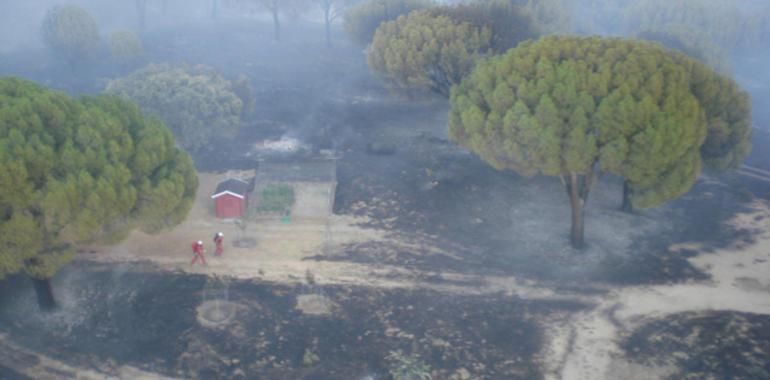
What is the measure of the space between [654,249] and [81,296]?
27437mm

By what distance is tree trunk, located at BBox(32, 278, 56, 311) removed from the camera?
2411cm

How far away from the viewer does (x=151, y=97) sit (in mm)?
37812

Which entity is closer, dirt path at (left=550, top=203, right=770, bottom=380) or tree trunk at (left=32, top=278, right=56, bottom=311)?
dirt path at (left=550, top=203, right=770, bottom=380)

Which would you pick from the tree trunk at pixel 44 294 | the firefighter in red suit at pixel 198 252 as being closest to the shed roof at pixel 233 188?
the firefighter in red suit at pixel 198 252

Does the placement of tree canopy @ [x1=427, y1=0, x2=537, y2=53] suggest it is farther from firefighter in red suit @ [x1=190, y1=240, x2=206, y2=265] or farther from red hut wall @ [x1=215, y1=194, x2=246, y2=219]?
firefighter in red suit @ [x1=190, y1=240, x2=206, y2=265]

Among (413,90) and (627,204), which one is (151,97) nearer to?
(413,90)

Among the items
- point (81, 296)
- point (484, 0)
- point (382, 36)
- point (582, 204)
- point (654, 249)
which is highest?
point (484, 0)

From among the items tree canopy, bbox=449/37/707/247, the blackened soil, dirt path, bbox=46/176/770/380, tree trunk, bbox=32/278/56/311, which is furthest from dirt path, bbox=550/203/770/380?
tree trunk, bbox=32/278/56/311

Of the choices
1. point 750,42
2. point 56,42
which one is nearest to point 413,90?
point 56,42

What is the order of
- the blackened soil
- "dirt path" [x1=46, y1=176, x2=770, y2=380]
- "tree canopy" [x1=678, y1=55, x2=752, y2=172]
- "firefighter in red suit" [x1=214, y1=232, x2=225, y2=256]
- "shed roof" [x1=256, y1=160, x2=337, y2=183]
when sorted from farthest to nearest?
"shed roof" [x1=256, y1=160, x2=337, y2=183] → "tree canopy" [x1=678, y1=55, x2=752, y2=172] → "firefighter in red suit" [x1=214, y1=232, x2=225, y2=256] → "dirt path" [x1=46, y1=176, x2=770, y2=380] → the blackened soil

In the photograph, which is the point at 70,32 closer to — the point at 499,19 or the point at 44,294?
the point at 44,294

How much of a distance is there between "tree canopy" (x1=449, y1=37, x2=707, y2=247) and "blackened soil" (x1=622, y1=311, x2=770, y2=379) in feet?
18.8

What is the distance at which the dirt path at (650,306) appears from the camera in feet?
73.6

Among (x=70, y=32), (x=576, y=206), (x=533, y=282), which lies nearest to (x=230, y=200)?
(x=533, y=282)
